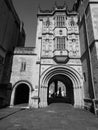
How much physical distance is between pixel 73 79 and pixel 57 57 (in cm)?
461

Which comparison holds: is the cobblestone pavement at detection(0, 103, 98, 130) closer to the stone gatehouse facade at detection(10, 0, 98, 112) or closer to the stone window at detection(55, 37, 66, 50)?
the stone gatehouse facade at detection(10, 0, 98, 112)

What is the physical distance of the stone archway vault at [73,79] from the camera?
12977 mm

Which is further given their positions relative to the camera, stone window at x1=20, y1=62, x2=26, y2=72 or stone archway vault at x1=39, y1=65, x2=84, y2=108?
stone window at x1=20, y1=62, x2=26, y2=72

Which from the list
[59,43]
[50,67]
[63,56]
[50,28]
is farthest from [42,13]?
[50,67]

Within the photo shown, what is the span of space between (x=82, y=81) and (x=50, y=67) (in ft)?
18.6

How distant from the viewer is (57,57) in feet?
46.0

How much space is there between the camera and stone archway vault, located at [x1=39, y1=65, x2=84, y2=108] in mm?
12977

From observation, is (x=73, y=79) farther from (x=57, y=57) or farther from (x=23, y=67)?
(x=23, y=67)

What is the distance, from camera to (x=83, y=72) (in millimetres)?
13523

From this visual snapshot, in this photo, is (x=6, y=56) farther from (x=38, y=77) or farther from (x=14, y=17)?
(x=14, y=17)

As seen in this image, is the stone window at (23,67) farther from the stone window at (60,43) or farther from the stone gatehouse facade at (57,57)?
the stone window at (60,43)

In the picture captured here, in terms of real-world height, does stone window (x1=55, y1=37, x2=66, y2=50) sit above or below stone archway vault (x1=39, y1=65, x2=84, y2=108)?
above

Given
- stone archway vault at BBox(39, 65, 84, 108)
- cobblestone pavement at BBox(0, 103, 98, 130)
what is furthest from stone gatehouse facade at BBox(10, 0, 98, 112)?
cobblestone pavement at BBox(0, 103, 98, 130)

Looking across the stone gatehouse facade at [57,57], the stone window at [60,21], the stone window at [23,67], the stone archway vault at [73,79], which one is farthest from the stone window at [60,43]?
the stone window at [23,67]
